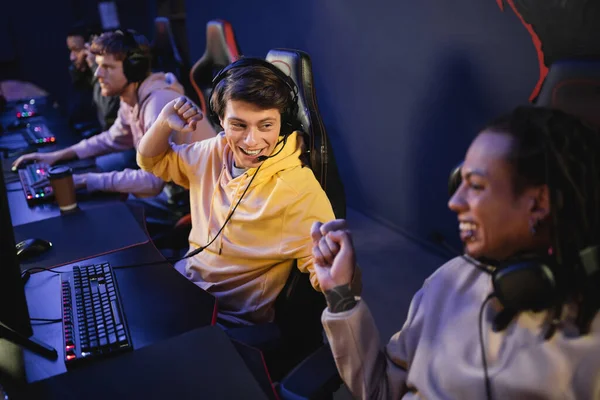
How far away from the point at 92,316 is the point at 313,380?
0.53 meters

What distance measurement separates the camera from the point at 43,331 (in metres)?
1.13

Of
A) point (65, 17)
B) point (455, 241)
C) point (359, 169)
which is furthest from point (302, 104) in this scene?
point (65, 17)

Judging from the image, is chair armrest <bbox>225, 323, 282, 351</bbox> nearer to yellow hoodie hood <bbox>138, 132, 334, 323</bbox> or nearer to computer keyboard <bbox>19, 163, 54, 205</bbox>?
yellow hoodie hood <bbox>138, 132, 334, 323</bbox>

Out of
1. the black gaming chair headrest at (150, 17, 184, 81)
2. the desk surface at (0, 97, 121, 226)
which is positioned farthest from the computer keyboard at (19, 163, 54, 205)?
the black gaming chair headrest at (150, 17, 184, 81)

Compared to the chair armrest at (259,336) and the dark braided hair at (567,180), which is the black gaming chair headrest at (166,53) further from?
the dark braided hair at (567,180)

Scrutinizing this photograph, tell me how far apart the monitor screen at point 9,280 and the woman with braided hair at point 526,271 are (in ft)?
2.72

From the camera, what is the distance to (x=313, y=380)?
0.98 metres

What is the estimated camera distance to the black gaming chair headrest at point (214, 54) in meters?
2.51

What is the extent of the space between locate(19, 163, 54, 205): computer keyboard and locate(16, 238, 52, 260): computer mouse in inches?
15.8

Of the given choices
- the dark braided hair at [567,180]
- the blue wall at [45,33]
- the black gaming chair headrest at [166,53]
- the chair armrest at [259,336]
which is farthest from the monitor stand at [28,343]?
the blue wall at [45,33]

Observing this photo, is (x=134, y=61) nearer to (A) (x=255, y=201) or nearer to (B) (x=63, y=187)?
(B) (x=63, y=187)

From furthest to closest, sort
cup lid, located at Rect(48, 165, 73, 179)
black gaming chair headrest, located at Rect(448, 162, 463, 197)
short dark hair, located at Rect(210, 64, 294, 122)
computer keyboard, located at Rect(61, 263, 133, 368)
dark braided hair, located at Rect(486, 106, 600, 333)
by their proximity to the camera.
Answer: cup lid, located at Rect(48, 165, 73, 179) < short dark hair, located at Rect(210, 64, 294, 122) < computer keyboard, located at Rect(61, 263, 133, 368) < black gaming chair headrest, located at Rect(448, 162, 463, 197) < dark braided hair, located at Rect(486, 106, 600, 333)

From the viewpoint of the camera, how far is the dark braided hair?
0.70 m

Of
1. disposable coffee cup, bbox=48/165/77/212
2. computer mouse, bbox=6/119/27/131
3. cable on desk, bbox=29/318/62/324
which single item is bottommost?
cable on desk, bbox=29/318/62/324
